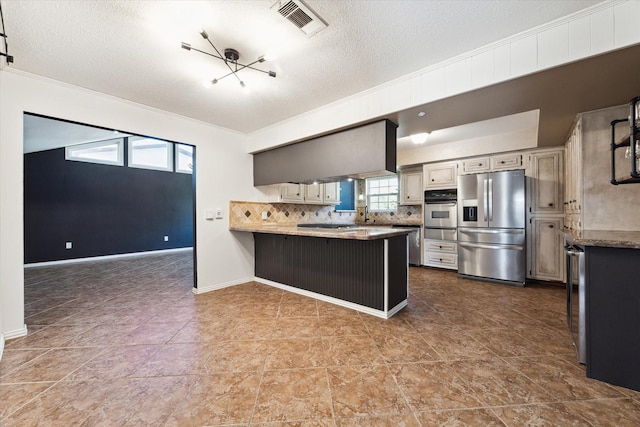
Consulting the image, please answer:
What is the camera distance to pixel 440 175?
15.8 ft

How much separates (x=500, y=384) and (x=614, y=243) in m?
1.11

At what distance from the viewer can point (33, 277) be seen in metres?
4.42

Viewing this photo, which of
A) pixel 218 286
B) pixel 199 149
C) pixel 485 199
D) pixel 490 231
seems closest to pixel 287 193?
pixel 199 149

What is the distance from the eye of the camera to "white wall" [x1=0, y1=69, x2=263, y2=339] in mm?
2244

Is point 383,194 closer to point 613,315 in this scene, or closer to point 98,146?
point 613,315

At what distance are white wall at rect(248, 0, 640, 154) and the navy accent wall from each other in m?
6.59

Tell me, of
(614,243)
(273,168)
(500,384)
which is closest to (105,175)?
(273,168)

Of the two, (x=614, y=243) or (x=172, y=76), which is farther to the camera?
(x=172, y=76)

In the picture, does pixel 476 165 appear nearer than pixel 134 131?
No

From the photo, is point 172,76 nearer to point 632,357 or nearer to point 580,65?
point 580,65

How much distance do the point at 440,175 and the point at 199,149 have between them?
13.8 feet

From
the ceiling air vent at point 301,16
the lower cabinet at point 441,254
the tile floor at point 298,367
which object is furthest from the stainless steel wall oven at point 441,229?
the ceiling air vent at point 301,16

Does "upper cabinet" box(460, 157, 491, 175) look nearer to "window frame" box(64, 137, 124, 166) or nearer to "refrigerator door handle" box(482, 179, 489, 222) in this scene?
"refrigerator door handle" box(482, 179, 489, 222)

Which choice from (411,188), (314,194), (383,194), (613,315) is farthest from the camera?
(383,194)
